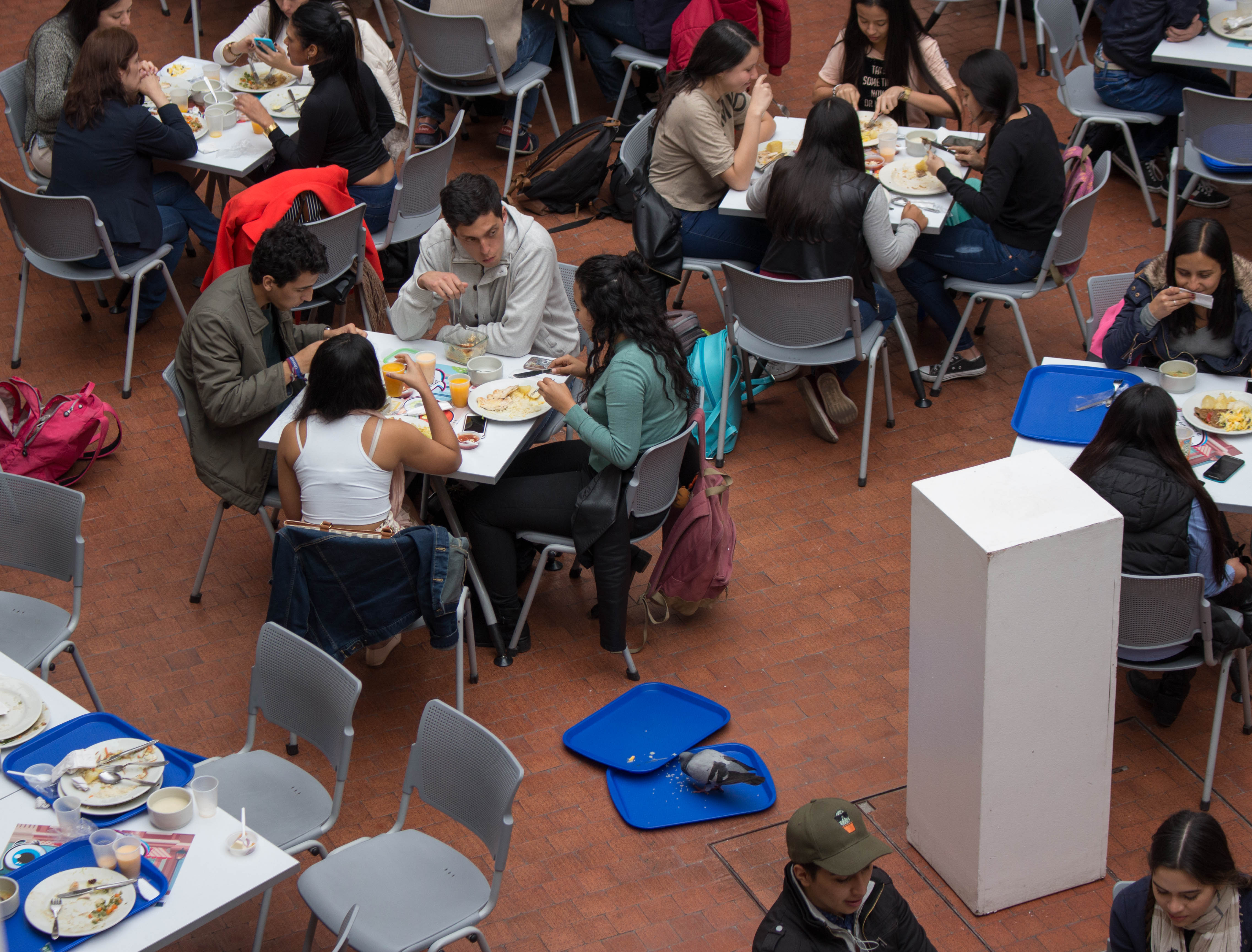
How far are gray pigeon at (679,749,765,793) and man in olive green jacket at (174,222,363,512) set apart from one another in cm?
192

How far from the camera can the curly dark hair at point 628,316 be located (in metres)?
4.62

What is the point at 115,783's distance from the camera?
3467mm

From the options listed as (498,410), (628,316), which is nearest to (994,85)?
(628,316)

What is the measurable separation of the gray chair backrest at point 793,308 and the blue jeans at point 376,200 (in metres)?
1.91

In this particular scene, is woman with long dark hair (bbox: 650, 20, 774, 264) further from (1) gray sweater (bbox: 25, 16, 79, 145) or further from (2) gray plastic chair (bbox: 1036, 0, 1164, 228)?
(1) gray sweater (bbox: 25, 16, 79, 145)

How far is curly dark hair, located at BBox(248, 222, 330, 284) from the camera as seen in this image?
479 cm

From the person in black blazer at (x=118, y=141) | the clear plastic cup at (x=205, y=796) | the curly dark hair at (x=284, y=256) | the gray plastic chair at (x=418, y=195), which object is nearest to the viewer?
the clear plastic cup at (x=205, y=796)

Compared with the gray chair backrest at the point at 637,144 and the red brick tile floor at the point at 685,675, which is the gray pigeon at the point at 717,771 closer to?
the red brick tile floor at the point at 685,675

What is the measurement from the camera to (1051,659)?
372cm

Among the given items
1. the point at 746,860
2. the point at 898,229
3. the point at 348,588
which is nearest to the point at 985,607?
the point at 746,860

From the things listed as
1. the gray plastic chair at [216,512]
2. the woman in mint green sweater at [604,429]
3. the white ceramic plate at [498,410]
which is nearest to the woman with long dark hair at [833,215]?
the woman in mint green sweater at [604,429]

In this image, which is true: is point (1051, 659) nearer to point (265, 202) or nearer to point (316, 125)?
point (265, 202)

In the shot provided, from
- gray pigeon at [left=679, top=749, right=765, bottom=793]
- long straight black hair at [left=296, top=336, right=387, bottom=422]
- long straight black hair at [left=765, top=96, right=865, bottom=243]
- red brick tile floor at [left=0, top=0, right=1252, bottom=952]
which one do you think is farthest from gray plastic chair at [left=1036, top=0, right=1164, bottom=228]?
long straight black hair at [left=296, top=336, right=387, bottom=422]

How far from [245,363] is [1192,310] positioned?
356 centimetres
